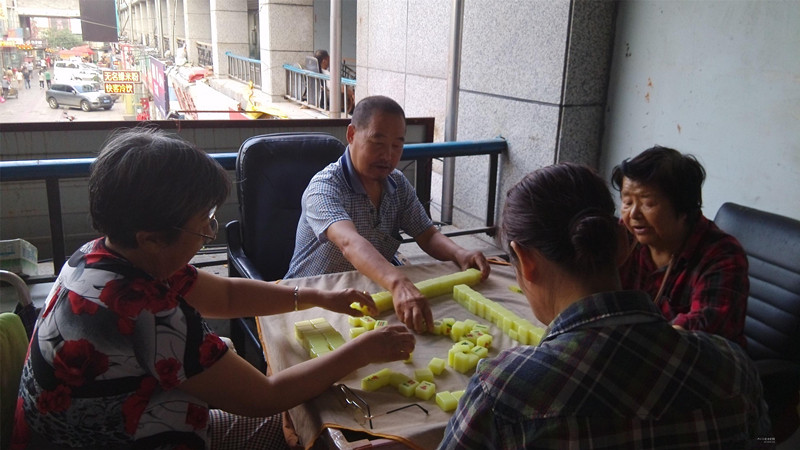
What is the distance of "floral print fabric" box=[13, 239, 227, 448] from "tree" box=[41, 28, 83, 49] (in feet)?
15.7

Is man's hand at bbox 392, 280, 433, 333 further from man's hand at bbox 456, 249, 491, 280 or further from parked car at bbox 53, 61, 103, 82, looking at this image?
parked car at bbox 53, 61, 103, 82

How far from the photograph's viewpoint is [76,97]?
5457 mm

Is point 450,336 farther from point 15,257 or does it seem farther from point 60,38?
point 60,38

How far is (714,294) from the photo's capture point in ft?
5.43

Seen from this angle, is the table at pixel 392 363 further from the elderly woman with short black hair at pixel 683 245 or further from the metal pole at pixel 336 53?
the metal pole at pixel 336 53

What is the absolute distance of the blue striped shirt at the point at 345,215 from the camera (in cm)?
235

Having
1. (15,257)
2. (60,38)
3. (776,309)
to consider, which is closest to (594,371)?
(776,309)

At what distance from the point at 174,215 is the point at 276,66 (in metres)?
11.5

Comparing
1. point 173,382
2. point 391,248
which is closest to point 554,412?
point 173,382

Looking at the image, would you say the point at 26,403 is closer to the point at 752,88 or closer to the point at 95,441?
the point at 95,441

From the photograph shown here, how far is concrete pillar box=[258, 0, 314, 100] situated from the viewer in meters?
11.7

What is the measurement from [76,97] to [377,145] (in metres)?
4.38

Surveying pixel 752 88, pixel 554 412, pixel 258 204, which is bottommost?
pixel 258 204

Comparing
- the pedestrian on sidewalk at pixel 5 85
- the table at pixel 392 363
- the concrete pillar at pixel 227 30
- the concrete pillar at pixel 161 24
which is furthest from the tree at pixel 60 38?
the concrete pillar at pixel 161 24
